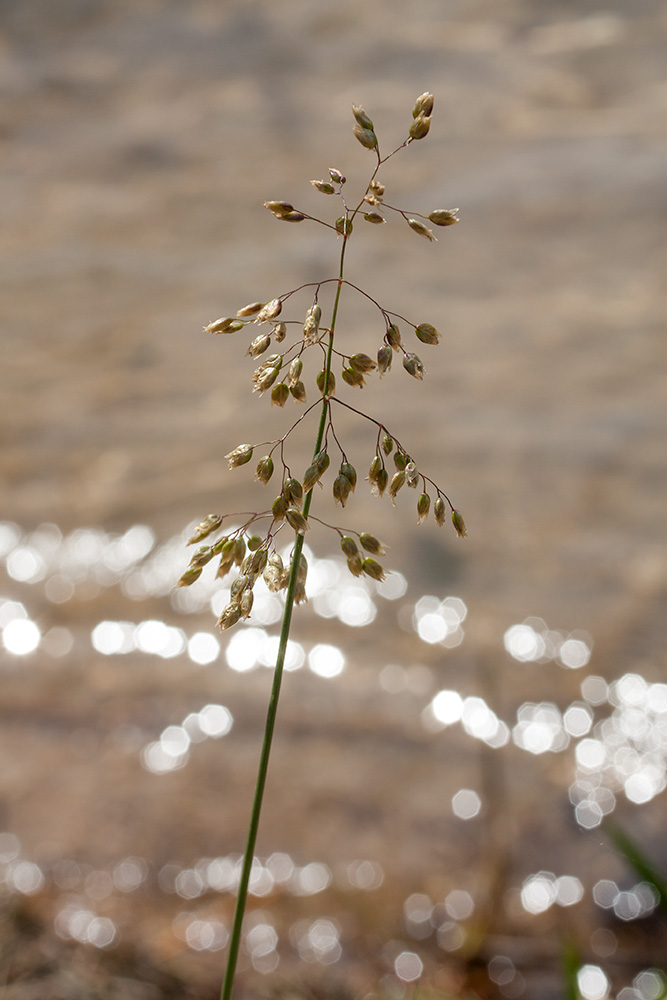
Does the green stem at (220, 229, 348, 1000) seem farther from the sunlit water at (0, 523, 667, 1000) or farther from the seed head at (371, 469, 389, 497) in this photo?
the sunlit water at (0, 523, 667, 1000)

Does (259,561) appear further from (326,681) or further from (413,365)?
(326,681)

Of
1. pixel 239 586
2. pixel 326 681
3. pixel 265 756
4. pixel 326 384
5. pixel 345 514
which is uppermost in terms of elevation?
pixel 345 514

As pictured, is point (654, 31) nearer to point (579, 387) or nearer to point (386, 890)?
point (579, 387)

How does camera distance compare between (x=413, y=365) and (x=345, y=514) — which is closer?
(x=413, y=365)

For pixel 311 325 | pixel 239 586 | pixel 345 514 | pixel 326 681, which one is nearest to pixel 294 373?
pixel 311 325

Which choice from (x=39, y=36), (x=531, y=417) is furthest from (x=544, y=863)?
(x=39, y=36)

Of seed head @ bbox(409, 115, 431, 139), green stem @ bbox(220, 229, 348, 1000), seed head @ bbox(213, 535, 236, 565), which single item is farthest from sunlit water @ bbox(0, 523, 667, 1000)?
seed head @ bbox(409, 115, 431, 139)
